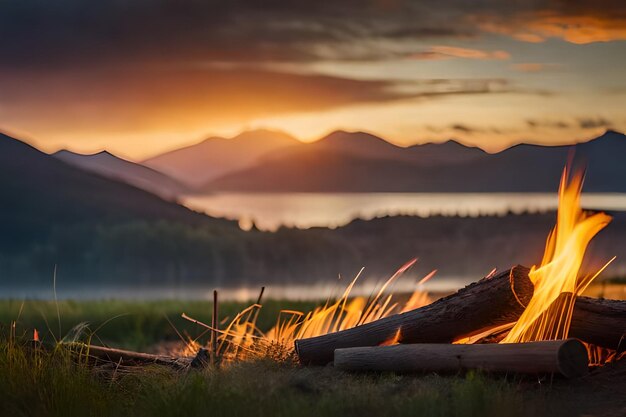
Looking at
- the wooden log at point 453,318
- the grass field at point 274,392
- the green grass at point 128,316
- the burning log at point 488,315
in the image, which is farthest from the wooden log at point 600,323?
the green grass at point 128,316

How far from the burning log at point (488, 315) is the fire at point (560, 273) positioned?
12 centimetres

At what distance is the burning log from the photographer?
9883 millimetres

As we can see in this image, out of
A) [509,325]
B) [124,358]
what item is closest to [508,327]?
[509,325]

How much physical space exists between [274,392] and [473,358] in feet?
7.34

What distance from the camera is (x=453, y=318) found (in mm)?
10062

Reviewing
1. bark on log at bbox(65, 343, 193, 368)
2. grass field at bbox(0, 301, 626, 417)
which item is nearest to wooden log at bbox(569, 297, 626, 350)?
grass field at bbox(0, 301, 626, 417)

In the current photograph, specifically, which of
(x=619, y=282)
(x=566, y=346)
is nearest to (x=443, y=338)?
(x=566, y=346)

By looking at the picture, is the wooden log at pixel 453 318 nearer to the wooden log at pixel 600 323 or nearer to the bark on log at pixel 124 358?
the wooden log at pixel 600 323

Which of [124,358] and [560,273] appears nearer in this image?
[560,273]

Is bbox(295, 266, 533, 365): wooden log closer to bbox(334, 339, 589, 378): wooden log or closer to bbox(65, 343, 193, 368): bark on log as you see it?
bbox(334, 339, 589, 378): wooden log

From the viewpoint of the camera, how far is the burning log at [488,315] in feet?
32.4

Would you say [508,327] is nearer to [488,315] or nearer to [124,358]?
[488,315]

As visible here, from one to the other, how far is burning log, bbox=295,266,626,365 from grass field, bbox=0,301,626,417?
52 cm

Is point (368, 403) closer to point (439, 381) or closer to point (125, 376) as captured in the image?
point (439, 381)
